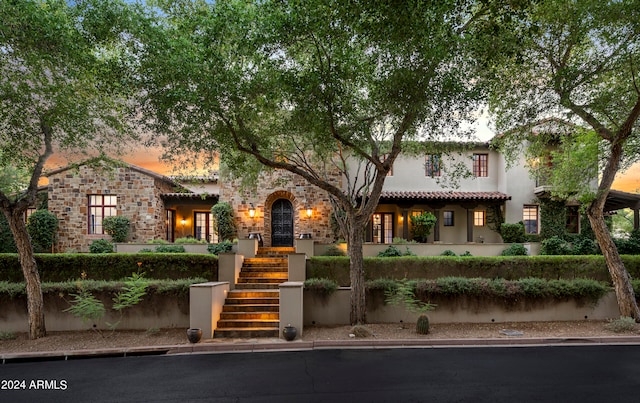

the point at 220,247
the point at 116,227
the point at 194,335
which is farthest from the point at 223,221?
the point at 194,335

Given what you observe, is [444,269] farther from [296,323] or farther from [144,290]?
[144,290]

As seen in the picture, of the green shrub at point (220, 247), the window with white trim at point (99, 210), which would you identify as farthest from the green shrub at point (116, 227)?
the green shrub at point (220, 247)

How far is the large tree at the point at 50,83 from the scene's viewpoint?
7.95 meters

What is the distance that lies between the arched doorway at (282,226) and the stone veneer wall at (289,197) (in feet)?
0.79

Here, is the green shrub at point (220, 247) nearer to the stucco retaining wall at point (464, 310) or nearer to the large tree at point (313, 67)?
the stucco retaining wall at point (464, 310)

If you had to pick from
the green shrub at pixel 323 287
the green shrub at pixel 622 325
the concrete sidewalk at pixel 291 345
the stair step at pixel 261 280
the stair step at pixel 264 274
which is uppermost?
the green shrub at pixel 323 287

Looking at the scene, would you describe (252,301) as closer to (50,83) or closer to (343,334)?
(343,334)

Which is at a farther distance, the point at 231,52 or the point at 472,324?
the point at 472,324

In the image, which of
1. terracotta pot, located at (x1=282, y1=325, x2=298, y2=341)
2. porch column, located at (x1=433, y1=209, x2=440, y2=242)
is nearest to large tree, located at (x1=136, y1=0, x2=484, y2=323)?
terracotta pot, located at (x1=282, y1=325, x2=298, y2=341)

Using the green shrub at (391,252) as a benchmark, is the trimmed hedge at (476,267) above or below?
below

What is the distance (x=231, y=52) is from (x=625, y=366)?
1106 centimetres

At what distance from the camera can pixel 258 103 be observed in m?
9.50

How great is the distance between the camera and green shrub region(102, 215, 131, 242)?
16.6 m

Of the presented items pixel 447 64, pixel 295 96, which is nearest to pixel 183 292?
pixel 295 96
